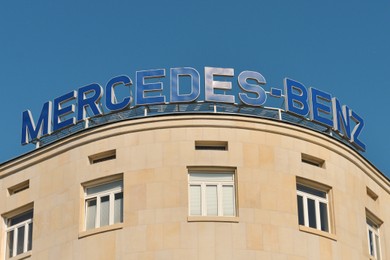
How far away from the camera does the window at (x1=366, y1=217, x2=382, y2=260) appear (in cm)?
5316

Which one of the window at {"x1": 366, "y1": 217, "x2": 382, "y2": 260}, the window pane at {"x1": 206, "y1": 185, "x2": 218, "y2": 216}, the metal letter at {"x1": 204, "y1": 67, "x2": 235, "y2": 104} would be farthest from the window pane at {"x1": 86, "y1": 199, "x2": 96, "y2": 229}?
the window at {"x1": 366, "y1": 217, "x2": 382, "y2": 260}

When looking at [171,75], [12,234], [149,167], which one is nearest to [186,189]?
[149,167]

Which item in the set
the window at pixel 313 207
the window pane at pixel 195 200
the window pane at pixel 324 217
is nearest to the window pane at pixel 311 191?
the window at pixel 313 207

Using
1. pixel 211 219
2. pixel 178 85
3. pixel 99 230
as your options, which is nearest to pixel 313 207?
pixel 211 219

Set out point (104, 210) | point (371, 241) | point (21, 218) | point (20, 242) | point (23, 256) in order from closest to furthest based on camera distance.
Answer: point (104, 210)
point (23, 256)
point (20, 242)
point (21, 218)
point (371, 241)

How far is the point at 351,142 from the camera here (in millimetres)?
53719

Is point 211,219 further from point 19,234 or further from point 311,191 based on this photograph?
point 19,234

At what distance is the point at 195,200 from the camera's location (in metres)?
49.0

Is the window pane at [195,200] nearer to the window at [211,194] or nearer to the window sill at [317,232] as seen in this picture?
the window at [211,194]

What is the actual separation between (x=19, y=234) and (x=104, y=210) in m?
4.83

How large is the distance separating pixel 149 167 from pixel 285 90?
286 inches

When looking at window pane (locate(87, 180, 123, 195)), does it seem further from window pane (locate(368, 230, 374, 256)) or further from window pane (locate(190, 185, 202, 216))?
window pane (locate(368, 230, 374, 256))

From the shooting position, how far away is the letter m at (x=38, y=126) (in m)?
53.1

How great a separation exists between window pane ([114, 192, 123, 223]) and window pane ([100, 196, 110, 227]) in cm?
34
